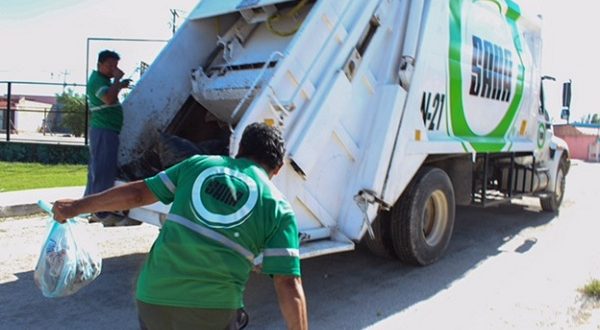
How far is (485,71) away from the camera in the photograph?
613 centimetres

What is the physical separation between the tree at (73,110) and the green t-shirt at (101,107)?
33.1ft

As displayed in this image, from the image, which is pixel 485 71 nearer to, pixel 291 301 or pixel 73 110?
pixel 291 301

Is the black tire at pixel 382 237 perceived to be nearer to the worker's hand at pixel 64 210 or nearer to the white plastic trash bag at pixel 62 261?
the white plastic trash bag at pixel 62 261

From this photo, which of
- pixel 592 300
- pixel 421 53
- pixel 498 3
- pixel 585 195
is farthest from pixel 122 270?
pixel 585 195

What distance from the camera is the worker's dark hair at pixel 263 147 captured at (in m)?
2.12

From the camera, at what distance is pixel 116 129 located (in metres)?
4.57

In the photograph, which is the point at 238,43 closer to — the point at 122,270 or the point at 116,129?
the point at 116,129

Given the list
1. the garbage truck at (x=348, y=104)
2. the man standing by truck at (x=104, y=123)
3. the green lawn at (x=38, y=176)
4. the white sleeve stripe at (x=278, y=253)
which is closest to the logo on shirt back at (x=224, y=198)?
the white sleeve stripe at (x=278, y=253)

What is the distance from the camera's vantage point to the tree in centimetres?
1456

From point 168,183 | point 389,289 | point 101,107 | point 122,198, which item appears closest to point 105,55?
point 101,107

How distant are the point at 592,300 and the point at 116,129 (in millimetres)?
4233

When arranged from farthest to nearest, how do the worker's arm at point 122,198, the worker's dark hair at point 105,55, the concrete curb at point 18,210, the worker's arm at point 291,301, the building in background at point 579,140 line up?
1. the building in background at point 579,140
2. the concrete curb at point 18,210
3. the worker's dark hair at point 105,55
4. the worker's arm at point 122,198
5. the worker's arm at point 291,301

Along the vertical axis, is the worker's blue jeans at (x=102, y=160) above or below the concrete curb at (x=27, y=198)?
above

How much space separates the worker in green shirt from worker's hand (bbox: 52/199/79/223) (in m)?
0.56
